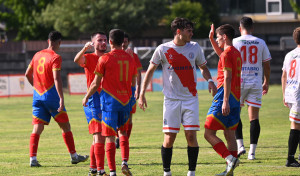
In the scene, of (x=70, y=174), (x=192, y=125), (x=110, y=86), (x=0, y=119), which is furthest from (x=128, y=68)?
(x=0, y=119)

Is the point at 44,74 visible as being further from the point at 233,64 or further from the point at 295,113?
the point at 295,113

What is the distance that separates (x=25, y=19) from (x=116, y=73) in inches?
2265

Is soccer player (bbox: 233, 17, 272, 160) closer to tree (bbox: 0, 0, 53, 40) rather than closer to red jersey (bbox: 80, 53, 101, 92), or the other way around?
red jersey (bbox: 80, 53, 101, 92)

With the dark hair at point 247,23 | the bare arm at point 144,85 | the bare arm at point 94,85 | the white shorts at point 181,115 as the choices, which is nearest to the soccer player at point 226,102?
the white shorts at point 181,115

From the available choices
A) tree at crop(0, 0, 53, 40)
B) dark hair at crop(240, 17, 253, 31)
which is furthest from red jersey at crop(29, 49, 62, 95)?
tree at crop(0, 0, 53, 40)

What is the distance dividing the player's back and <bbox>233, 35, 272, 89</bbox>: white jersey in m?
3.00

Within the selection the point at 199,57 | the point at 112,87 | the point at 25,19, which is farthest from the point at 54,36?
the point at 25,19

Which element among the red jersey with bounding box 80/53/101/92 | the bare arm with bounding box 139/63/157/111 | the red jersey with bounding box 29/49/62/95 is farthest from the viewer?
the red jersey with bounding box 29/49/62/95

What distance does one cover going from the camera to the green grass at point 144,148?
10.5m

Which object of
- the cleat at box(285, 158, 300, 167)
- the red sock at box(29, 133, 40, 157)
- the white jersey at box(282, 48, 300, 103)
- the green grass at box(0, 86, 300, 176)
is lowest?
the green grass at box(0, 86, 300, 176)

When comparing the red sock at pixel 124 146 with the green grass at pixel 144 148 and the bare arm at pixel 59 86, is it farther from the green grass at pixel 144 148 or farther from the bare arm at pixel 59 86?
the bare arm at pixel 59 86

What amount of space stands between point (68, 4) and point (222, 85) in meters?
51.9

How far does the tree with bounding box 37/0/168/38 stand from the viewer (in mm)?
59688

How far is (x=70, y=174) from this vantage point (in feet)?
33.6
